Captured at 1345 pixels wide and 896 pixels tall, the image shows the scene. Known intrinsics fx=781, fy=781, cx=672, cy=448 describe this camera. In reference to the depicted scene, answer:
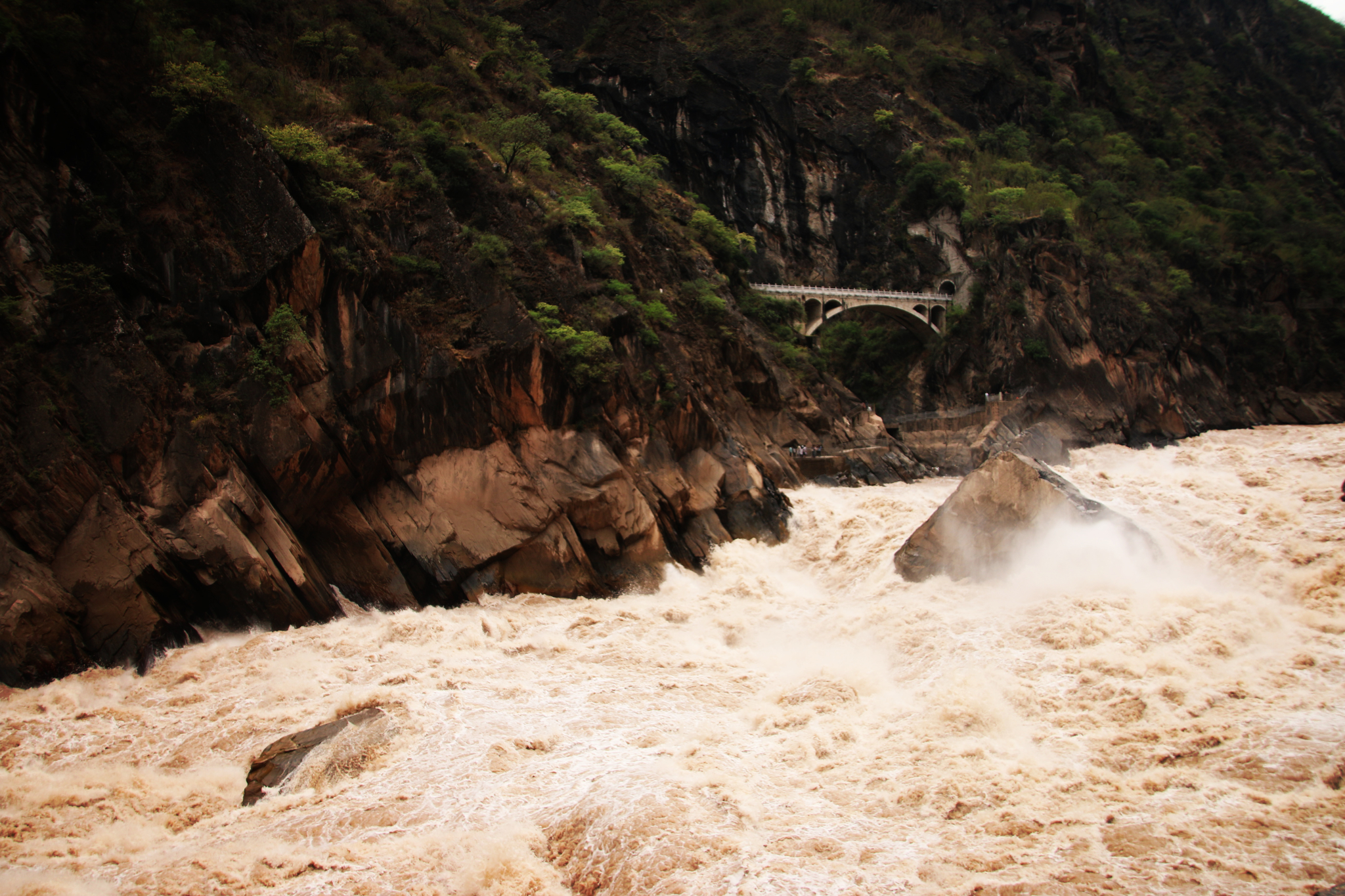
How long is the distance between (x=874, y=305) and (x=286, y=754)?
5659 centimetres

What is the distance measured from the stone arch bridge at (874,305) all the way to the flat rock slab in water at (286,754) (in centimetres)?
5084

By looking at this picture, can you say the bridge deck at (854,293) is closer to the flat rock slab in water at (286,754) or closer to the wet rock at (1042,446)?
the wet rock at (1042,446)

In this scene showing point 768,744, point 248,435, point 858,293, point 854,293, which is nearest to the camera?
point 768,744

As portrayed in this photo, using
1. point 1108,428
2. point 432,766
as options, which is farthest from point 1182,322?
point 432,766

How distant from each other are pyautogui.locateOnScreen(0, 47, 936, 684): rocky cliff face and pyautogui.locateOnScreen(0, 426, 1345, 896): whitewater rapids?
53.5 inches

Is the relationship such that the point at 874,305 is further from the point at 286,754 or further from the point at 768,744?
the point at 286,754

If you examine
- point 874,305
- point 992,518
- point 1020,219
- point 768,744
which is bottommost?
point 768,744

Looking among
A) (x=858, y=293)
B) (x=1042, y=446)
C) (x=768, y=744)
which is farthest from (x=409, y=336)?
(x=858, y=293)

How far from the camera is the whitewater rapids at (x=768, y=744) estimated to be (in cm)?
913

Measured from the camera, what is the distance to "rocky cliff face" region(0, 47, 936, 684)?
15414mm

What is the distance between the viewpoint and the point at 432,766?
11.9 meters

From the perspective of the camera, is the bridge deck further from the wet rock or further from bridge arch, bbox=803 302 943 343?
the wet rock

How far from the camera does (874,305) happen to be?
61.6 metres

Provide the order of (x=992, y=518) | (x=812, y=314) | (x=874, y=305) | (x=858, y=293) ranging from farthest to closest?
(x=874, y=305) → (x=858, y=293) → (x=812, y=314) → (x=992, y=518)
